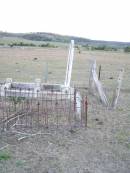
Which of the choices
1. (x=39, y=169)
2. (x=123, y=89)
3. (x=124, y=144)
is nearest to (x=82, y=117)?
(x=124, y=144)

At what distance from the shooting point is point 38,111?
8008mm

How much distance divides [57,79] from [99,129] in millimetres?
8863

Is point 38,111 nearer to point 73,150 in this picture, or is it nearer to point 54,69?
point 73,150

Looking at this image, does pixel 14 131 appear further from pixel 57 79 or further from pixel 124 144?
pixel 57 79

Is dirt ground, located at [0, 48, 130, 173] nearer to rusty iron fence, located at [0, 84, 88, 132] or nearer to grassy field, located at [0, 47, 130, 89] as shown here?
rusty iron fence, located at [0, 84, 88, 132]

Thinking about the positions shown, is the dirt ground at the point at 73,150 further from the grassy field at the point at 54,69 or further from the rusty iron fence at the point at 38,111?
the grassy field at the point at 54,69

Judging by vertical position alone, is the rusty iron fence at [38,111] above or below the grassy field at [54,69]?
above

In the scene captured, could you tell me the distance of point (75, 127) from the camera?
768 cm

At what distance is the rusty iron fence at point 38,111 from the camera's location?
25.5 ft

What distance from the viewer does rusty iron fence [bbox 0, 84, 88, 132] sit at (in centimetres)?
778

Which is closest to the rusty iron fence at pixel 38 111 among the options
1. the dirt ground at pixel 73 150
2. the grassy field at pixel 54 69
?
the dirt ground at pixel 73 150

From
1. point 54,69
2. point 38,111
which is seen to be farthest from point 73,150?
point 54,69

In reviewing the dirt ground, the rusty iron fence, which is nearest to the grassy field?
the rusty iron fence

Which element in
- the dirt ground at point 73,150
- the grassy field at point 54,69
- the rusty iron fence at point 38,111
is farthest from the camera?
the grassy field at point 54,69
